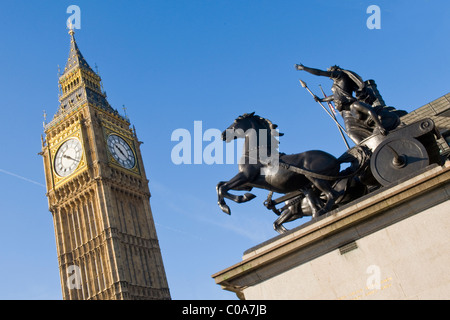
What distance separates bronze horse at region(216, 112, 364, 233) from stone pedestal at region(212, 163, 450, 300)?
1323 mm

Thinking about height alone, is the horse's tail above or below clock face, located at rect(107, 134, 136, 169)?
below

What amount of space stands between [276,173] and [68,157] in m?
51.6

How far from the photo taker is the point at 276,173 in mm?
9875

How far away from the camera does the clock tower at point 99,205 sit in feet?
176

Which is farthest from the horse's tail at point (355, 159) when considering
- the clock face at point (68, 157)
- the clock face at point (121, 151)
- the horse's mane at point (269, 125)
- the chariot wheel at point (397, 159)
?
the clock face at point (121, 151)

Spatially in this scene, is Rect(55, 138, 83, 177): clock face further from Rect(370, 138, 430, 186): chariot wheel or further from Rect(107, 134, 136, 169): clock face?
Rect(370, 138, 430, 186): chariot wheel

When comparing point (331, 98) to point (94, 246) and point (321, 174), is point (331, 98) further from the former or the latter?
point (94, 246)

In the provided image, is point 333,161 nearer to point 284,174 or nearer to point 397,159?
point 284,174

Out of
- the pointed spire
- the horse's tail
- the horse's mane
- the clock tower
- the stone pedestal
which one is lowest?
the stone pedestal

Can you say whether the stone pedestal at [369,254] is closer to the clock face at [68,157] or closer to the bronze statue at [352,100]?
the bronze statue at [352,100]

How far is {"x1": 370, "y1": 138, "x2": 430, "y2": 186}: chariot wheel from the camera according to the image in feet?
29.8

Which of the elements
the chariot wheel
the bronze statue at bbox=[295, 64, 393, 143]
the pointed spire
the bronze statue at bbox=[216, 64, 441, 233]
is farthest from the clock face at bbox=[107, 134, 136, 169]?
the chariot wheel
